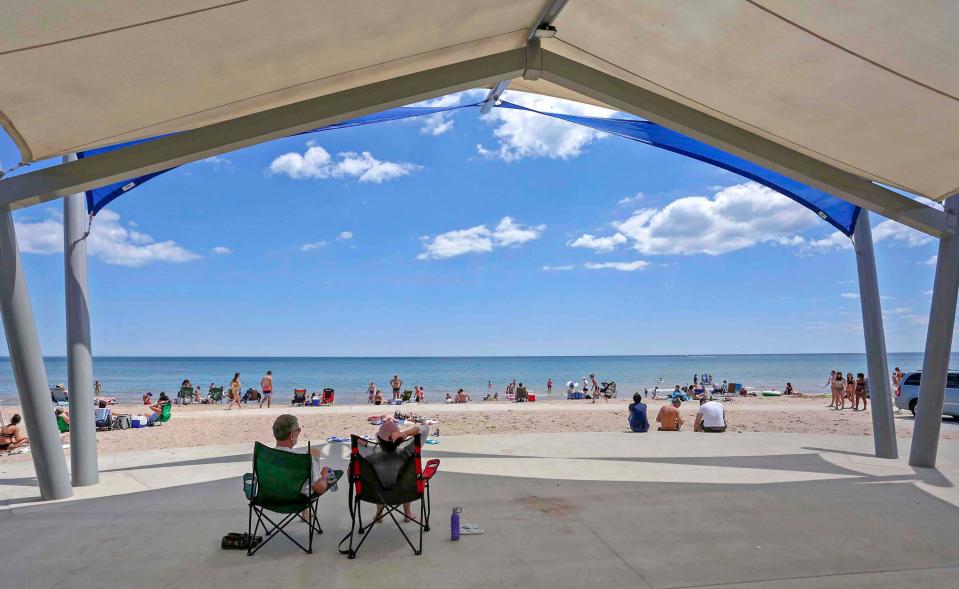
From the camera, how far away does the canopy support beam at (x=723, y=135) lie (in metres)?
5.07

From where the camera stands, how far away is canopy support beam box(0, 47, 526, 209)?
464cm

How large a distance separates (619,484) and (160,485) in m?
4.76

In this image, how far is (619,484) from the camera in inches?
225

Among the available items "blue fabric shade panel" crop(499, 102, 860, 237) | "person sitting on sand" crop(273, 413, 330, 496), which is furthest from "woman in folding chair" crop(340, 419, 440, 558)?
"blue fabric shade panel" crop(499, 102, 860, 237)

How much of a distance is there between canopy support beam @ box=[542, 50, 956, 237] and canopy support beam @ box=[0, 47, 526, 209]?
82 centimetres

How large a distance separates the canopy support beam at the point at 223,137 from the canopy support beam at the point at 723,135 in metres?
0.82

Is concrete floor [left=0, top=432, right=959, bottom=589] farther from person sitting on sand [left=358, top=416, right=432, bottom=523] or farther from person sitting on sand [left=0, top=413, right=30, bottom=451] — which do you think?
person sitting on sand [left=0, top=413, right=30, bottom=451]

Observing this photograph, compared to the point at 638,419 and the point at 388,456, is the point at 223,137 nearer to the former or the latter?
the point at 388,456

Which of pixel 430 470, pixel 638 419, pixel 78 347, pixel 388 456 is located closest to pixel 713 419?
pixel 638 419

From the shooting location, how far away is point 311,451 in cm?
403

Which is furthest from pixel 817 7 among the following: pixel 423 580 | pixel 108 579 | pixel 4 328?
pixel 4 328

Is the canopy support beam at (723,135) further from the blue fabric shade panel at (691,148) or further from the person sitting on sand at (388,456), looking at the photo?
the person sitting on sand at (388,456)

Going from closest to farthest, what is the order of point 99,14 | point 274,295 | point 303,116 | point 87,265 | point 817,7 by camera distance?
point 99,14 < point 817,7 < point 303,116 < point 87,265 < point 274,295

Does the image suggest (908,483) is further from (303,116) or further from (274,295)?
(274,295)
